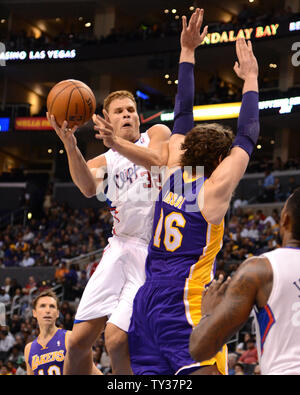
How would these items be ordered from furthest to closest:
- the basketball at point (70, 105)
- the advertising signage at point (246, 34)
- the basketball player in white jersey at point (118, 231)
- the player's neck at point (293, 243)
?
the advertising signage at point (246, 34) → the basketball at point (70, 105) → the basketball player in white jersey at point (118, 231) → the player's neck at point (293, 243)

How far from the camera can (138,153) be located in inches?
173

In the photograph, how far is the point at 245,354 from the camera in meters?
12.0

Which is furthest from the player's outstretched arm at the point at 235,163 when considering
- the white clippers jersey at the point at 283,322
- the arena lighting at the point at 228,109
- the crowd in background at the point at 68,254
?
the arena lighting at the point at 228,109

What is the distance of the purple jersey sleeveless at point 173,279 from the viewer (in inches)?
152

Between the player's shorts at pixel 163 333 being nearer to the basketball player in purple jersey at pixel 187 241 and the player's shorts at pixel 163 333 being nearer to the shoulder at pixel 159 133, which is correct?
the basketball player in purple jersey at pixel 187 241

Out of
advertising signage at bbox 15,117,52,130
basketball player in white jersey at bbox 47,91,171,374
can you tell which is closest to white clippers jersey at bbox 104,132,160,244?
basketball player in white jersey at bbox 47,91,171,374

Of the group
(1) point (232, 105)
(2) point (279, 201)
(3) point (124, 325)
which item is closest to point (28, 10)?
(1) point (232, 105)

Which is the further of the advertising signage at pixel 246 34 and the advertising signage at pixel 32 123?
the advertising signage at pixel 32 123

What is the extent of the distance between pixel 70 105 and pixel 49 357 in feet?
10.4

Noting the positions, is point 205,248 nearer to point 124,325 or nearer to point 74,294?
point 124,325

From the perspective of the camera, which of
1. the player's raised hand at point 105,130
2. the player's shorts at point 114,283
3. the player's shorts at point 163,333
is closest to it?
the player's shorts at point 163,333

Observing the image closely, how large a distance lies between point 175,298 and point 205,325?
38.9 inches

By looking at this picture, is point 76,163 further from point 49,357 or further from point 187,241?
point 49,357

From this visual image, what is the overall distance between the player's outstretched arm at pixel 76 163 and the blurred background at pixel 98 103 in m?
12.0
